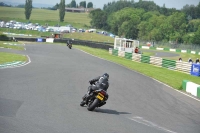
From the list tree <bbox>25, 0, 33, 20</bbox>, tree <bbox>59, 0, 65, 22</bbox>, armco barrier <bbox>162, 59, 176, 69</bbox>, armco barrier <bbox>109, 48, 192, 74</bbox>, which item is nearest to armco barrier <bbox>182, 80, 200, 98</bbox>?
armco barrier <bbox>109, 48, 192, 74</bbox>

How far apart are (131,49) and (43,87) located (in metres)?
36.2

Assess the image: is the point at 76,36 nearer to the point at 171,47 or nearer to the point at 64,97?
the point at 171,47

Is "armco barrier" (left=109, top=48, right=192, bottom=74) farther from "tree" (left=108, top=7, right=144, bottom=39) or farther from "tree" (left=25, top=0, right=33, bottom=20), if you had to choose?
"tree" (left=108, top=7, right=144, bottom=39)

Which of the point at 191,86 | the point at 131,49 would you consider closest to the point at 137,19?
the point at 131,49

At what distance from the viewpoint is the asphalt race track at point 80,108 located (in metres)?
10.4

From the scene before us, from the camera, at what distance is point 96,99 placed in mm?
13031

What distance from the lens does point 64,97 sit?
51.3 ft

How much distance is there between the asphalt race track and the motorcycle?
0.73 feet

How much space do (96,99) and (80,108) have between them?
817 millimetres

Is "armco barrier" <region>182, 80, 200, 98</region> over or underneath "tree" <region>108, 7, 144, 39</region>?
underneath

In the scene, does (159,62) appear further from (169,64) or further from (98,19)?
(98,19)

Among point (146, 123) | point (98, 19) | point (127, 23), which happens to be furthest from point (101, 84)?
point (98, 19)

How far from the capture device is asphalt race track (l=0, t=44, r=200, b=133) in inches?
409

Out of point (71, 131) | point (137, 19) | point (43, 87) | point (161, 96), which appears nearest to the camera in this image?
point (71, 131)
